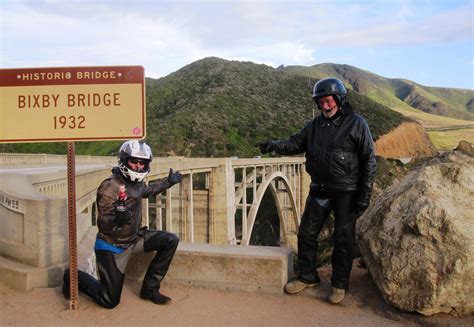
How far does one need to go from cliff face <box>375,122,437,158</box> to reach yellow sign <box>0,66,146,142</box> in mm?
59107

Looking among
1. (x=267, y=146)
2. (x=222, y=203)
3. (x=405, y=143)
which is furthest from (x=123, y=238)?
(x=405, y=143)

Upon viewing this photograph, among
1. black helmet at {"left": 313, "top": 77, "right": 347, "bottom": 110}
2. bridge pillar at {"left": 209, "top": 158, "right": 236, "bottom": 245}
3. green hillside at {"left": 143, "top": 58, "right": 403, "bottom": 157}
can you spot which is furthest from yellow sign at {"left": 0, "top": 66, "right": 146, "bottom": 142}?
green hillside at {"left": 143, "top": 58, "right": 403, "bottom": 157}

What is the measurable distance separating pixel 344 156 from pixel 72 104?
264 centimetres

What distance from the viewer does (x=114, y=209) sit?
443cm

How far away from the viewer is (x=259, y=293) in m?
4.81

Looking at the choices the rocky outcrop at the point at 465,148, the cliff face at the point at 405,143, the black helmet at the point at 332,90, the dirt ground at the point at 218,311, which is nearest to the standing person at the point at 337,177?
the black helmet at the point at 332,90

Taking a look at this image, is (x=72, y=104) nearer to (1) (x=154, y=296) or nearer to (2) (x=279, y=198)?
(1) (x=154, y=296)

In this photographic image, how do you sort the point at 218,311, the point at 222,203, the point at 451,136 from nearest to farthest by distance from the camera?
the point at 218,311
the point at 222,203
the point at 451,136

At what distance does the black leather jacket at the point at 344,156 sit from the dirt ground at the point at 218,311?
3.46 feet

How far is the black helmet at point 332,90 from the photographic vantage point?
456cm

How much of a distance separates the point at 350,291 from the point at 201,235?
19.3 meters

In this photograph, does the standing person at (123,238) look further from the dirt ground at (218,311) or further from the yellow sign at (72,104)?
the yellow sign at (72,104)

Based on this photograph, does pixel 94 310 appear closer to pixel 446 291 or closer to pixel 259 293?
pixel 259 293

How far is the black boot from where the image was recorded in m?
4.57
